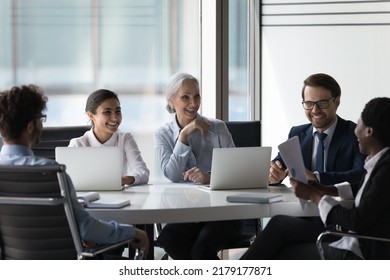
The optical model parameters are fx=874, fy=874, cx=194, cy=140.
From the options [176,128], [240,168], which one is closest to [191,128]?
[176,128]

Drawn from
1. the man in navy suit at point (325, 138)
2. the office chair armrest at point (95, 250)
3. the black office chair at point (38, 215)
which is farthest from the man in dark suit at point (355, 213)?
the black office chair at point (38, 215)

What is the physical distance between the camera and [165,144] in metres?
5.31

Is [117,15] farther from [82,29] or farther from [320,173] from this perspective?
Answer: [320,173]

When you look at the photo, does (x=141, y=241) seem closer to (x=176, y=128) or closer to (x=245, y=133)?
(x=176, y=128)

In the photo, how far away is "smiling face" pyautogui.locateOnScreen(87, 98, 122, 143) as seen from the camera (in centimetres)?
500

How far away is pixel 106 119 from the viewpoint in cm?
500

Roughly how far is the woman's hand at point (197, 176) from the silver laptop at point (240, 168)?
26 centimetres

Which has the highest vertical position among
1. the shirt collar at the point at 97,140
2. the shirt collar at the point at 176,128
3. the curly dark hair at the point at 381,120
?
the curly dark hair at the point at 381,120

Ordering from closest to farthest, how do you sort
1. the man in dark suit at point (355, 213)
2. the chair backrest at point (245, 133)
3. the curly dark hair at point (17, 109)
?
1. the curly dark hair at point (17, 109)
2. the man in dark suit at point (355, 213)
3. the chair backrest at point (245, 133)

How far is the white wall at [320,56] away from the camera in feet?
22.9

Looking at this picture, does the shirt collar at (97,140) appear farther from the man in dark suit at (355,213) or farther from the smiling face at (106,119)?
the man in dark suit at (355,213)

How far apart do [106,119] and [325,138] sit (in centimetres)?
125

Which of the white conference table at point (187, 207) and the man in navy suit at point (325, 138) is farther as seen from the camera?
the man in navy suit at point (325, 138)

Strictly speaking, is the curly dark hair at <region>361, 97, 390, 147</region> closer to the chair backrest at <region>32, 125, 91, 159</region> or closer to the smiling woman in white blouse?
the smiling woman in white blouse
